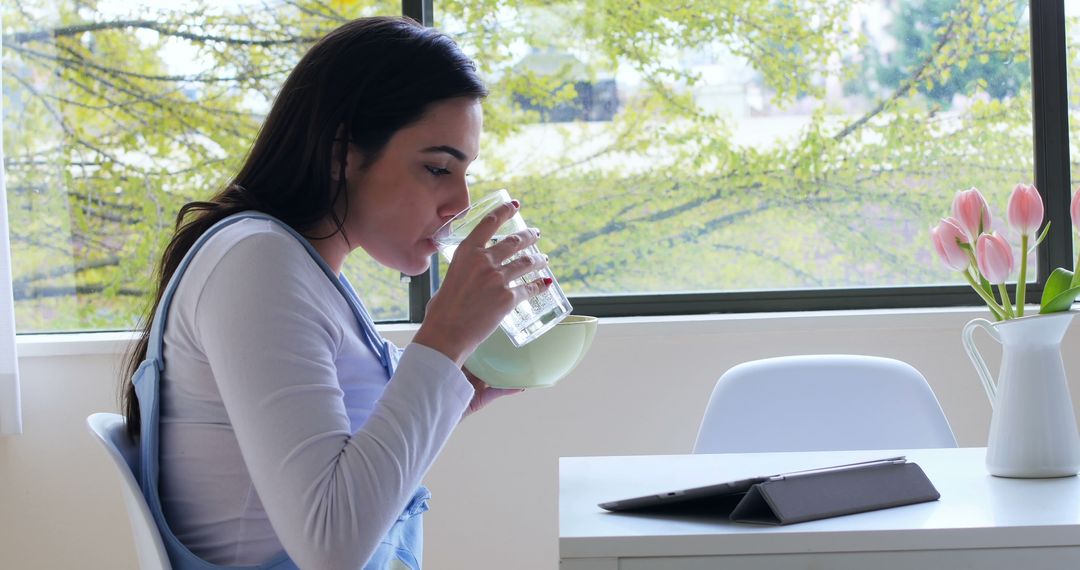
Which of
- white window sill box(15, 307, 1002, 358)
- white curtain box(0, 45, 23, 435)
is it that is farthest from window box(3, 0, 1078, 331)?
white curtain box(0, 45, 23, 435)

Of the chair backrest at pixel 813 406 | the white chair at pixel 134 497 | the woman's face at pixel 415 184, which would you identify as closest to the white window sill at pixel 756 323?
the chair backrest at pixel 813 406

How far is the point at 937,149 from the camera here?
8.15 ft

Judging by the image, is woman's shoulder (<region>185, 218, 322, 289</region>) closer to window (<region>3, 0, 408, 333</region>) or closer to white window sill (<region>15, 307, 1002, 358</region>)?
white window sill (<region>15, 307, 1002, 358</region>)

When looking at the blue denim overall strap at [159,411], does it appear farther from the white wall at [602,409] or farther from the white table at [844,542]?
the white wall at [602,409]

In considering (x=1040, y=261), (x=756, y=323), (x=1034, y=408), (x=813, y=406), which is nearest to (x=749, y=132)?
(x=756, y=323)

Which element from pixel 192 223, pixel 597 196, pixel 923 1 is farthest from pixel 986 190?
pixel 192 223

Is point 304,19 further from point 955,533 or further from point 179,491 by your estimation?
point 955,533

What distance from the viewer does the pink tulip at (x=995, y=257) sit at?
3.99ft

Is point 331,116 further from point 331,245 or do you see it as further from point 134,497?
Result: point 134,497

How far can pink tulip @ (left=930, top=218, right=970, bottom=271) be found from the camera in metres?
1.28

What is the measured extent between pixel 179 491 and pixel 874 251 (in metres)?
1.86

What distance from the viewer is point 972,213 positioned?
126cm

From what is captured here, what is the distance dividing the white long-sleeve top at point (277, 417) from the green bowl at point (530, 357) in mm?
129

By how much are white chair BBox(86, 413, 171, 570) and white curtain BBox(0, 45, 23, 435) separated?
126 cm
